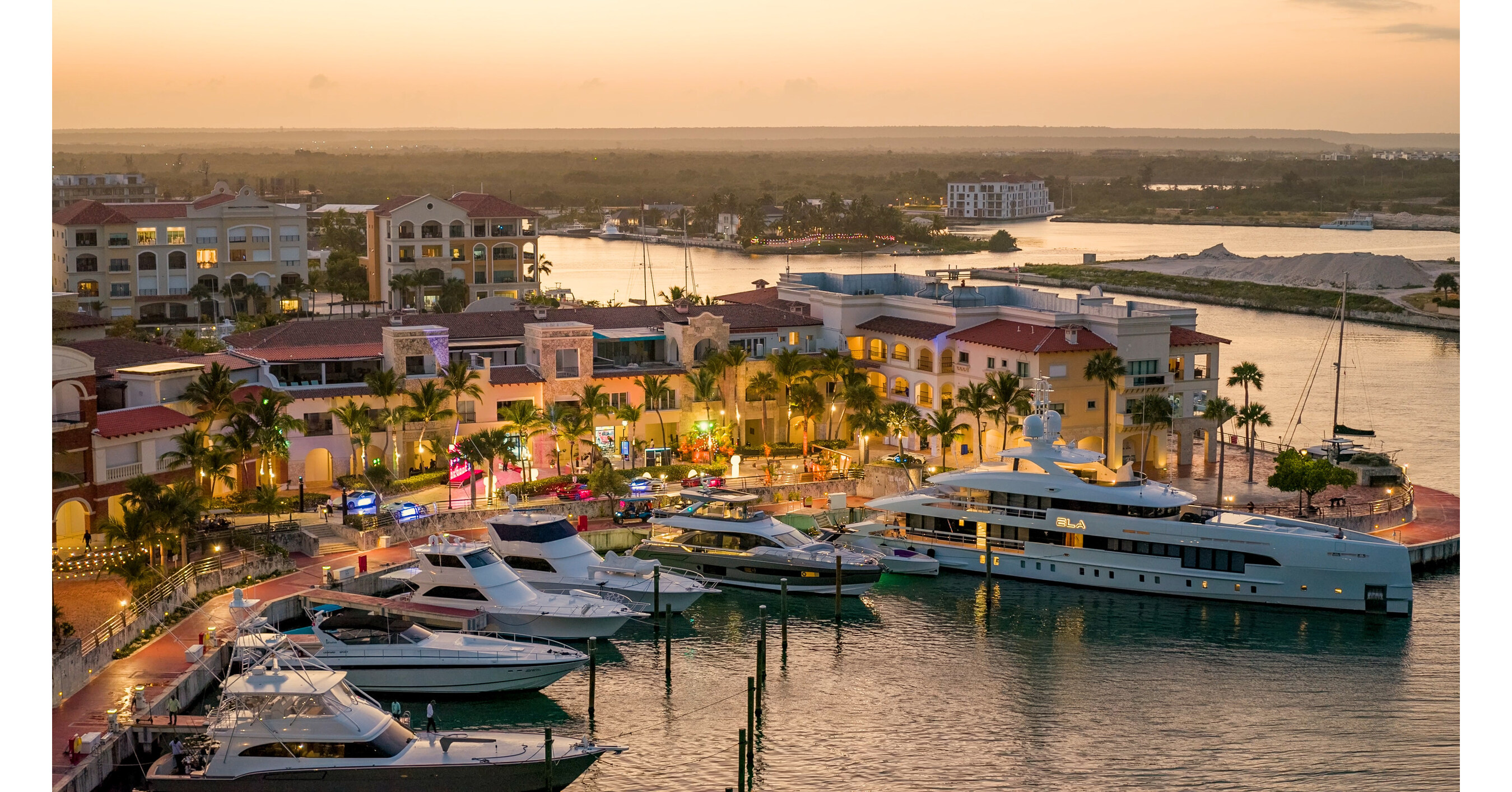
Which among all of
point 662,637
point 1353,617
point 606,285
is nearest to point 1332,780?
point 1353,617

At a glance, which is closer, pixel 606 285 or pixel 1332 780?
pixel 1332 780

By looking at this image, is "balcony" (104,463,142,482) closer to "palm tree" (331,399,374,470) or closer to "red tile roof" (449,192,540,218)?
"palm tree" (331,399,374,470)

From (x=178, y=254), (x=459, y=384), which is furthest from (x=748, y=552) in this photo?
(x=178, y=254)

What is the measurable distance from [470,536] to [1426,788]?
33.7 meters

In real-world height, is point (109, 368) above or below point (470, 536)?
above

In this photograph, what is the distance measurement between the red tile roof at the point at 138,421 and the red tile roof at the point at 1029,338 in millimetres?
34242

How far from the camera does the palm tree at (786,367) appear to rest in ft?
247

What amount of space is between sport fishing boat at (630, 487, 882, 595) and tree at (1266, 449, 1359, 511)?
1806 cm

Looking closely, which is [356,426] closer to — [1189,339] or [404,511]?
[404,511]

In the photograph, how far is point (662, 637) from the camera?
177ft

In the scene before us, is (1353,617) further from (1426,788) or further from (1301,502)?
(1426,788)

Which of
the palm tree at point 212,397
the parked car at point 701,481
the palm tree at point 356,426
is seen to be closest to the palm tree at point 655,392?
the parked car at point 701,481

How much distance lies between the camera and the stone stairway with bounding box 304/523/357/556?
5891 centimetres

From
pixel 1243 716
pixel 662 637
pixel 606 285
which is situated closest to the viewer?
pixel 1243 716
